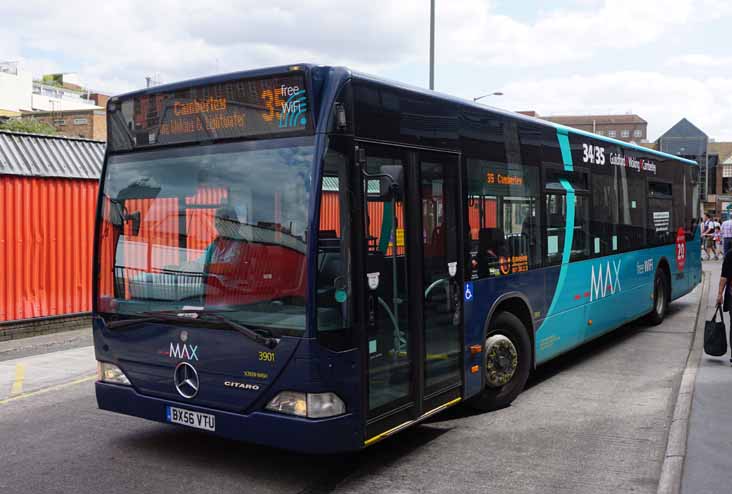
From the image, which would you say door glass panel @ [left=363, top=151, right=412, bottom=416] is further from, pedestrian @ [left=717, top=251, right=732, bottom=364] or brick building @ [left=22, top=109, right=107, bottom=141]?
brick building @ [left=22, top=109, right=107, bottom=141]

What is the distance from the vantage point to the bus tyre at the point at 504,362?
6930 mm

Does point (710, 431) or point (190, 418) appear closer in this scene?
point (190, 418)

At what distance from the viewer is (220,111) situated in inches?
204

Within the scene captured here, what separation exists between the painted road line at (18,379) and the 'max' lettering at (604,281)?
7.01 meters

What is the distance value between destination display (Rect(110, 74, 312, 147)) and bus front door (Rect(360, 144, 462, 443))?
0.63m

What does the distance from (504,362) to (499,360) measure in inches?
4.0

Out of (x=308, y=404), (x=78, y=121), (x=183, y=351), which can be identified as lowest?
(x=308, y=404)

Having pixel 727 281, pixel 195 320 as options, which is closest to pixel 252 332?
pixel 195 320

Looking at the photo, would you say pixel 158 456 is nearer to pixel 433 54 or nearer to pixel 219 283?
pixel 219 283

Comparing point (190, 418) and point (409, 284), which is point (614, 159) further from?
point (190, 418)

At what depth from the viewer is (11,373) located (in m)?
9.38

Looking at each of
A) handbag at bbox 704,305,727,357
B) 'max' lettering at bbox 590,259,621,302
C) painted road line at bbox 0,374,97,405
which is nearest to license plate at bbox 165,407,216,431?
painted road line at bbox 0,374,97,405

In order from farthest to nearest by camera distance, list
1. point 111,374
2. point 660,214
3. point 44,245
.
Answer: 1. point 44,245
2. point 660,214
3. point 111,374

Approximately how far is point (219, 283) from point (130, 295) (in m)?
0.93
